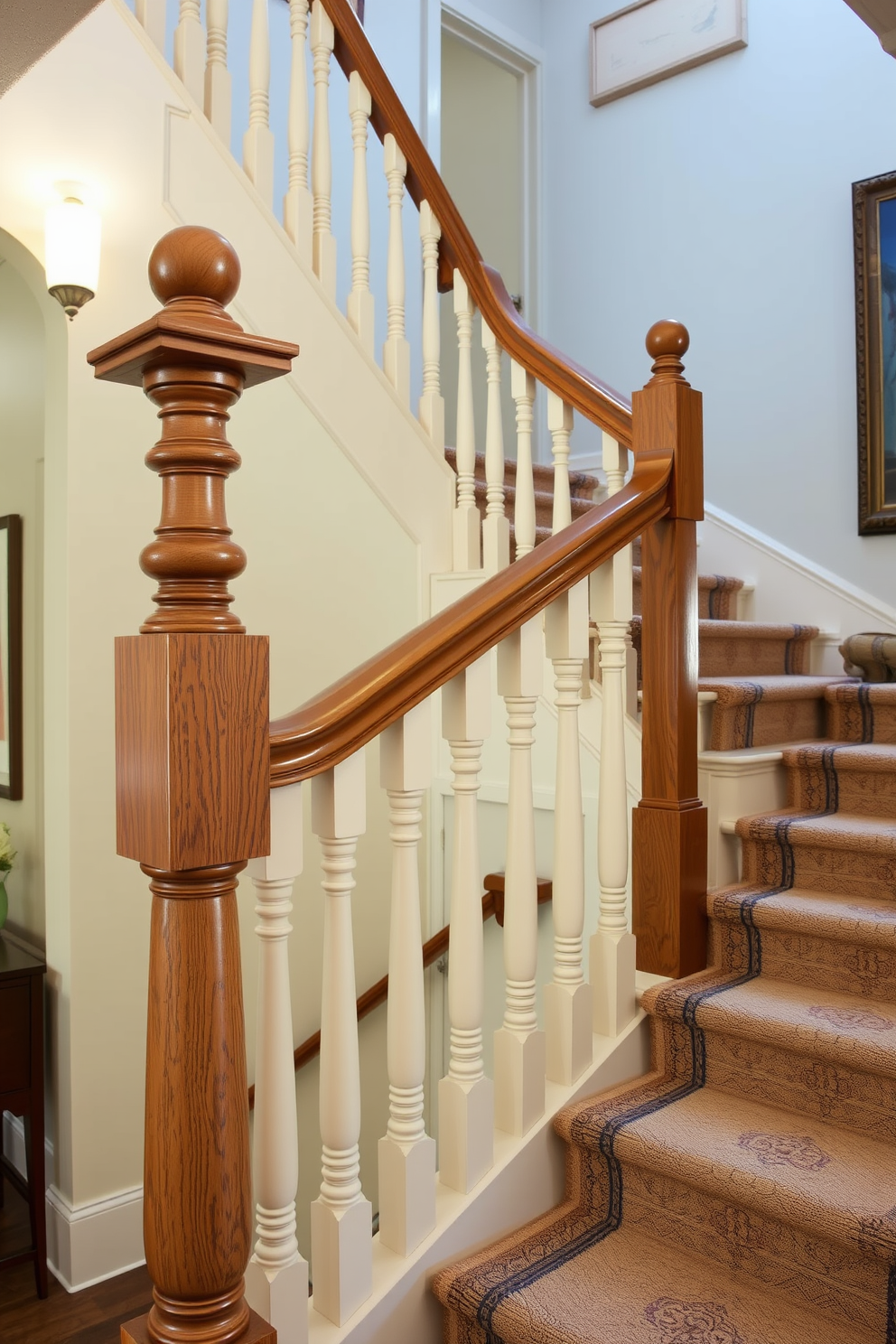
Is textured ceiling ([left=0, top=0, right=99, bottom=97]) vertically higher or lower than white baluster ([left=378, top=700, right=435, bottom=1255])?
higher

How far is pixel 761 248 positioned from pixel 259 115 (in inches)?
82.6

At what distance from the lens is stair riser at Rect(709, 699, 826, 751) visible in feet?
7.69

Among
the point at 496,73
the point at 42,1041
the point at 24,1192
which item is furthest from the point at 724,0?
the point at 24,1192

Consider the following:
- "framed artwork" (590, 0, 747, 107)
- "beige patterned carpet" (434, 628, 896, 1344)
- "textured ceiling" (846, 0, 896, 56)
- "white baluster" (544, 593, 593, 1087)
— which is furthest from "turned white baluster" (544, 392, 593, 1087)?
"framed artwork" (590, 0, 747, 107)

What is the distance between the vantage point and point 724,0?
4.04 metres

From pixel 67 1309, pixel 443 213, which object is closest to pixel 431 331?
pixel 443 213

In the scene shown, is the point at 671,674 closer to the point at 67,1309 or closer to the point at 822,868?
the point at 822,868

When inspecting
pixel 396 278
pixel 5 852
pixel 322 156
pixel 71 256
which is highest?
pixel 322 156

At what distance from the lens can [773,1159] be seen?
1.53m

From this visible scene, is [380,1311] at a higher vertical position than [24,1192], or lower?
higher

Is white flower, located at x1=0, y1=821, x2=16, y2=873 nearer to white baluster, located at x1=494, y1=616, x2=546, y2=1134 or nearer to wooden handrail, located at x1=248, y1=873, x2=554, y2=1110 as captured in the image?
wooden handrail, located at x1=248, y1=873, x2=554, y2=1110

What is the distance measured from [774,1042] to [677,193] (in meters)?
3.60

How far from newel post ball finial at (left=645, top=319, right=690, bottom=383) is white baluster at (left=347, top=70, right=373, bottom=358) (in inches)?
44.5

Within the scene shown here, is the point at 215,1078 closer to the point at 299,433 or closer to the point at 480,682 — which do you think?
the point at 480,682
